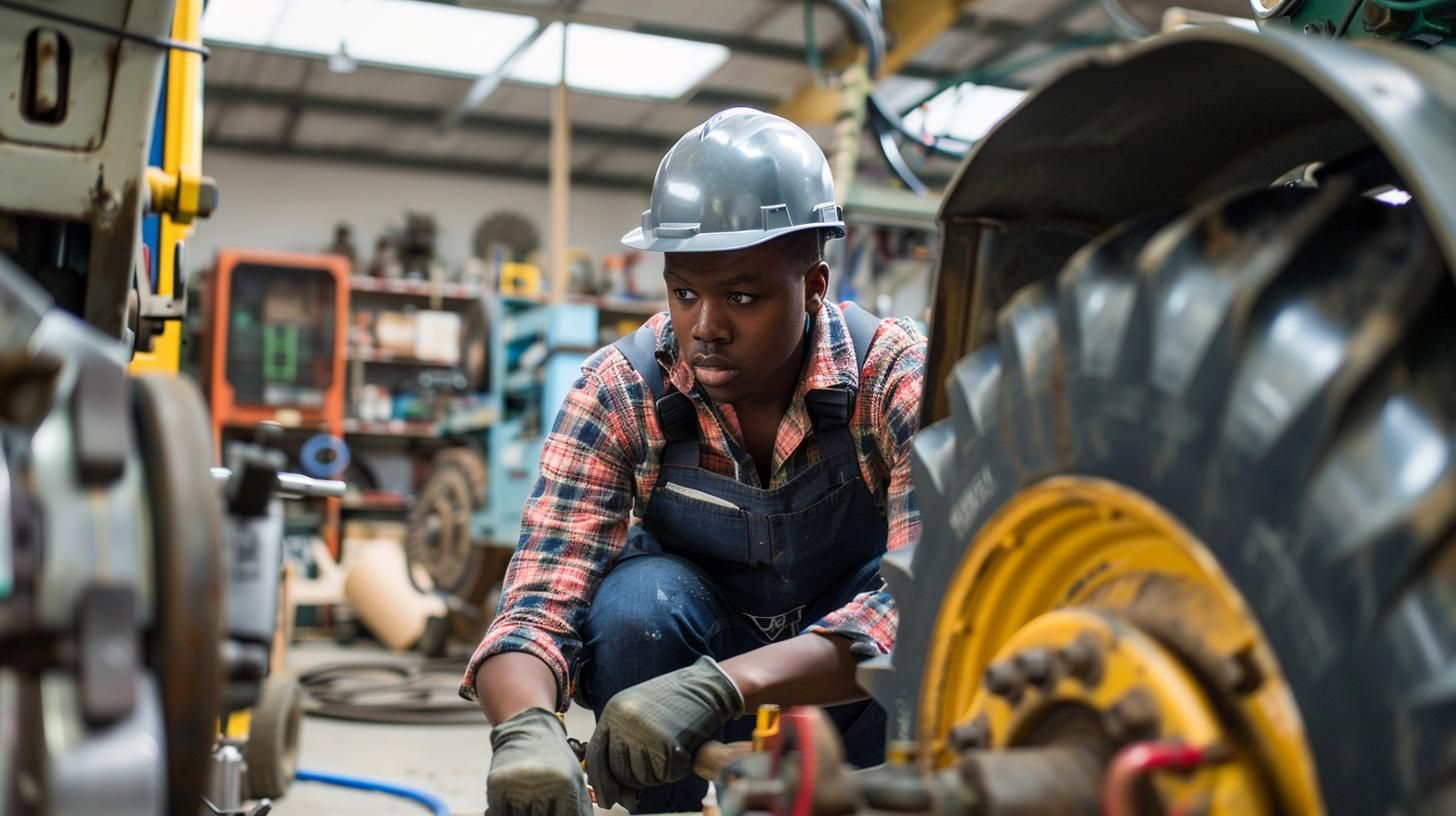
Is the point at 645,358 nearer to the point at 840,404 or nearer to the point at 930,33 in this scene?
the point at 840,404

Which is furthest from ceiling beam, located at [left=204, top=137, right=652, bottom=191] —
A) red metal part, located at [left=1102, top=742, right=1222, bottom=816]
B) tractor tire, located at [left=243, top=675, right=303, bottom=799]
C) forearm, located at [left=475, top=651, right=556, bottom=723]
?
red metal part, located at [left=1102, top=742, right=1222, bottom=816]

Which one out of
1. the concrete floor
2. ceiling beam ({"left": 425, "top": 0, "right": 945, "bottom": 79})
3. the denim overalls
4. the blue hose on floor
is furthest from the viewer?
ceiling beam ({"left": 425, "top": 0, "right": 945, "bottom": 79})

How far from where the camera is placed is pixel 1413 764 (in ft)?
1.88

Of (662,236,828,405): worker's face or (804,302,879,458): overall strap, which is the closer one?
(662,236,828,405): worker's face

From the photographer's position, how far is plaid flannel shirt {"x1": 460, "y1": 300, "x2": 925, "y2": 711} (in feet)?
6.07

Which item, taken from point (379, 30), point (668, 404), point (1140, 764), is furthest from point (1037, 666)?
point (379, 30)

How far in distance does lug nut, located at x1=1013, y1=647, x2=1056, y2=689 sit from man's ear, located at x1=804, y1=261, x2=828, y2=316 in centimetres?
124

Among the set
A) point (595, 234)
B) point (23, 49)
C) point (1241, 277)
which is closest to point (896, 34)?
point (595, 234)

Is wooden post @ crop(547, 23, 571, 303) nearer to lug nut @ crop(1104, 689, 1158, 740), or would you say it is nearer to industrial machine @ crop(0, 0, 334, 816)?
industrial machine @ crop(0, 0, 334, 816)

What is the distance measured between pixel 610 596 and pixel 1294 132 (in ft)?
4.03

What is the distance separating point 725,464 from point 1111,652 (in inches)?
49.5

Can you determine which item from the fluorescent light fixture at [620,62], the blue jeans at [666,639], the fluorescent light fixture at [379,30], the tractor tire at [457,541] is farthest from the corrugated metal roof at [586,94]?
the blue jeans at [666,639]

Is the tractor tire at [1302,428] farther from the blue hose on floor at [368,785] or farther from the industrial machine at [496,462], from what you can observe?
the industrial machine at [496,462]

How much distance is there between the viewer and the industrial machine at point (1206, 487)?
609 mm
